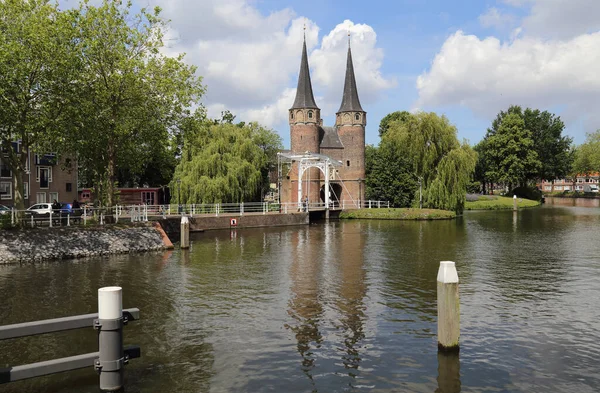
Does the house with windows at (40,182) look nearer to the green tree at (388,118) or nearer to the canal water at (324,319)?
the canal water at (324,319)

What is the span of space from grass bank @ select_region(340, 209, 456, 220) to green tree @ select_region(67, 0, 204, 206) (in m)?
23.1

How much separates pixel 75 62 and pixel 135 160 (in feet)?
30.9

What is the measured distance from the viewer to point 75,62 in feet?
70.0

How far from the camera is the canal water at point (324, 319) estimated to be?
8086 mm


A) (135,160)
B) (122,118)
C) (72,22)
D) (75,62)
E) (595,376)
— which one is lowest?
(595,376)

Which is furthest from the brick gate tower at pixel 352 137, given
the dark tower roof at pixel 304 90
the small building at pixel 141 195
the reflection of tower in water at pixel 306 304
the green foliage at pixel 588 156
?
the green foliage at pixel 588 156

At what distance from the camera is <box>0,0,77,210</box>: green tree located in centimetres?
1978

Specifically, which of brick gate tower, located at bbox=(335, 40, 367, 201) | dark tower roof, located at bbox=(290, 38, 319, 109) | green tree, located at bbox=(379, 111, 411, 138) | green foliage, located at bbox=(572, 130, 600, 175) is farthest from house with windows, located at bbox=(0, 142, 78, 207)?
green foliage, located at bbox=(572, 130, 600, 175)

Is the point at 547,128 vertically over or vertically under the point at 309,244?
over

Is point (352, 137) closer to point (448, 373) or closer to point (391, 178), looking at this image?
point (391, 178)

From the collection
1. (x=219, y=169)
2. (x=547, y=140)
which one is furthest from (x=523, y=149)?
(x=219, y=169)

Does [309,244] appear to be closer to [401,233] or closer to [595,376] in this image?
[401,233]

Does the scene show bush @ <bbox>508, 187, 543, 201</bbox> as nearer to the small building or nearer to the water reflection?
the small building

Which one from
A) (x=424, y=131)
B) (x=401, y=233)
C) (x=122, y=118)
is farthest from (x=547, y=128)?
(x=122, y=118)
